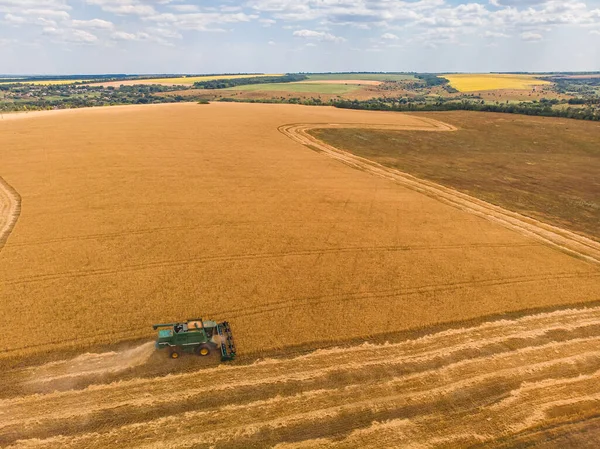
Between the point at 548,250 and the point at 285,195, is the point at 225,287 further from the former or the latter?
the point at 548,250

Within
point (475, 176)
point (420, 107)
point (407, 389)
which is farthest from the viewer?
point (420, 107)

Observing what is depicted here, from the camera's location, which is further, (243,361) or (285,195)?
(285,195)

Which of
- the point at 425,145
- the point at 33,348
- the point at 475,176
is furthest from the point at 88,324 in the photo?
the point at 425,145

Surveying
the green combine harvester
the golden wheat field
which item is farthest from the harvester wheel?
the golden wheat field

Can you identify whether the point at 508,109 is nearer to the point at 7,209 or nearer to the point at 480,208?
the point at 480,208

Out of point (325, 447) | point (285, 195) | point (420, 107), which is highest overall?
point (420, 107)

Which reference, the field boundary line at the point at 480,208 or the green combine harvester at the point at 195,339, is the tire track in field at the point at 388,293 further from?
the field boundary line at the point at 480,208

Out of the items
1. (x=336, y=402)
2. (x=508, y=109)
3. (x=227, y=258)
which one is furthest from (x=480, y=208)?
(x=508, y=109)
